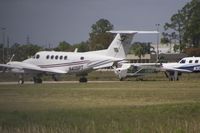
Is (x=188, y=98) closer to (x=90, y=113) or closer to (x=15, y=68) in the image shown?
(x=90, y=113)

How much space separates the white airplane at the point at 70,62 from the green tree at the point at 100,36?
272ft

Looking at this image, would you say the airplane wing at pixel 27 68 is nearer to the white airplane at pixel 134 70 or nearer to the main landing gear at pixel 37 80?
the main landing gear at pixel 37 80

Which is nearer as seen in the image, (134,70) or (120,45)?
(120,45)

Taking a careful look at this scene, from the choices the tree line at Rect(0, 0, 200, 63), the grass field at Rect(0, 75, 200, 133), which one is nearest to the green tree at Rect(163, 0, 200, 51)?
the tree line at Rect(0, 0, 200, 63)

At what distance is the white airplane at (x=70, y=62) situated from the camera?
63906 mm

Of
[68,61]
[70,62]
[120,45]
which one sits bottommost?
[70,62]

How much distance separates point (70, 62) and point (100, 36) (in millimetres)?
93586

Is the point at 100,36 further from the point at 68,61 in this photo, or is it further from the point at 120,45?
the point at 68,61

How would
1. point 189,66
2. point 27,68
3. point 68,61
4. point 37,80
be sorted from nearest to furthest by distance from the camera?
point 37,80, point 68,61, point 27,68, point 189,66

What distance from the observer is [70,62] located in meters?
65.2

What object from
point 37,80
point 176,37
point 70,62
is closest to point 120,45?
point 70,62

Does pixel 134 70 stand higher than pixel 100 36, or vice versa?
pixel 100 36

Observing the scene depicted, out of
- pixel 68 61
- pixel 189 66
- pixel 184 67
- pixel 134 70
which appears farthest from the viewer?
pixel 189 66

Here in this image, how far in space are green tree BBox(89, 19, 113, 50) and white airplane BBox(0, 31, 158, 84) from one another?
→ 3259 inches
